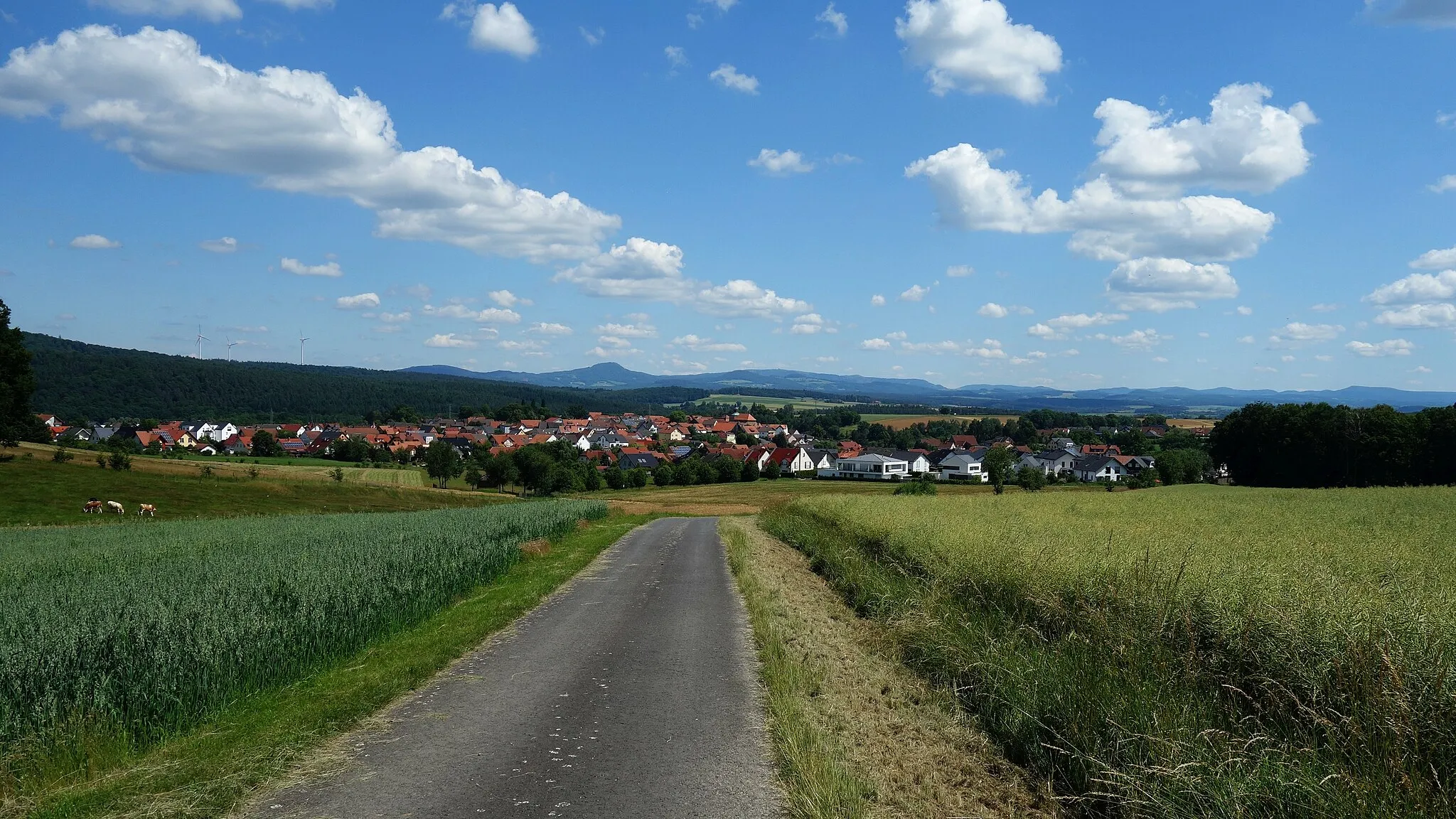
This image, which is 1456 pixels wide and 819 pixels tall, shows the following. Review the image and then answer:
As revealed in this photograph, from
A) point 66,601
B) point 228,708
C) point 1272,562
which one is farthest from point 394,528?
point 1272,562

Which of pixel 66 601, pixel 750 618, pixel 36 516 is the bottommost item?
pixel 36 516

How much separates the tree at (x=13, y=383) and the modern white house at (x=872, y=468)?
94.6 m

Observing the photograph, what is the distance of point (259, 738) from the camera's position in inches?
309

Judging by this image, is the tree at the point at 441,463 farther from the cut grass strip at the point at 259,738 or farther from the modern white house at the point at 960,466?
the cut grass strip at the point at 259,738

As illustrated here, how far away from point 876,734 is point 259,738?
6167 mm

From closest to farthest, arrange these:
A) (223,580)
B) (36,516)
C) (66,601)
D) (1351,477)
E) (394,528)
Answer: (66,601)
(223,580)
(394,528)
(36,516)
(1351,477)

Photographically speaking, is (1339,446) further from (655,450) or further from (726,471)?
(655,450)

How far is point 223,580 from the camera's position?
13.1 m

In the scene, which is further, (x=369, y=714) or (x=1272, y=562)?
(x=1272, y=562)

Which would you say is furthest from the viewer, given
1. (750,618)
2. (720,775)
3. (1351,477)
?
(1351,477)

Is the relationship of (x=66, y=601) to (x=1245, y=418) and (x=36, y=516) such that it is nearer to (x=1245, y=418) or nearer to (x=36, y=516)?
(x=36, y=516)

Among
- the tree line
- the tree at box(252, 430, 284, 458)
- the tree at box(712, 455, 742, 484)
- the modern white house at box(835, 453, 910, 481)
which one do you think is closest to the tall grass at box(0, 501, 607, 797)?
the tree line

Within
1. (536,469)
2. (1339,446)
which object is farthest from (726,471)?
(1339,446)

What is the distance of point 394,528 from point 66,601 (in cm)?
1458
